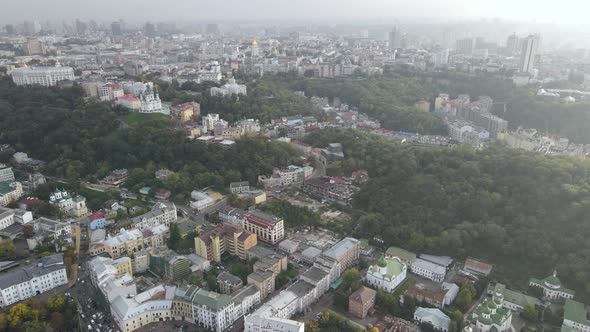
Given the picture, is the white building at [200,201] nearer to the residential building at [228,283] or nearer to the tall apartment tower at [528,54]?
the residential building at [228,283]

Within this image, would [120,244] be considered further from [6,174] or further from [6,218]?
[6,174]

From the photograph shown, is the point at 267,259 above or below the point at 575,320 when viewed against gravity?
above

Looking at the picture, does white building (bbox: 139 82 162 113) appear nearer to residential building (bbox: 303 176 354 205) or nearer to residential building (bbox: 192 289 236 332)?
residential building (bbox: 303 176 354 205)

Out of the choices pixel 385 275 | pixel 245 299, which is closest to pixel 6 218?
pixel 245 299

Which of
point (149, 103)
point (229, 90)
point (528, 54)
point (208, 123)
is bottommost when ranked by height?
point (208, 123)

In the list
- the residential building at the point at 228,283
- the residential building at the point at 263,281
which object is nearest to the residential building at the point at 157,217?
the residential building at the point at 228,283

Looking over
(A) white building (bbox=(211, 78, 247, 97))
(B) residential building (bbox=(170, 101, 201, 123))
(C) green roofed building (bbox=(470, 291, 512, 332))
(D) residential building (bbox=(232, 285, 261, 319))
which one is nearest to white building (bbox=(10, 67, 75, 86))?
(B) residential building (bbox=(170, 101, 201, 123))

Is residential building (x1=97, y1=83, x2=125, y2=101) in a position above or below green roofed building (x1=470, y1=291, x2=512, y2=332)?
above
